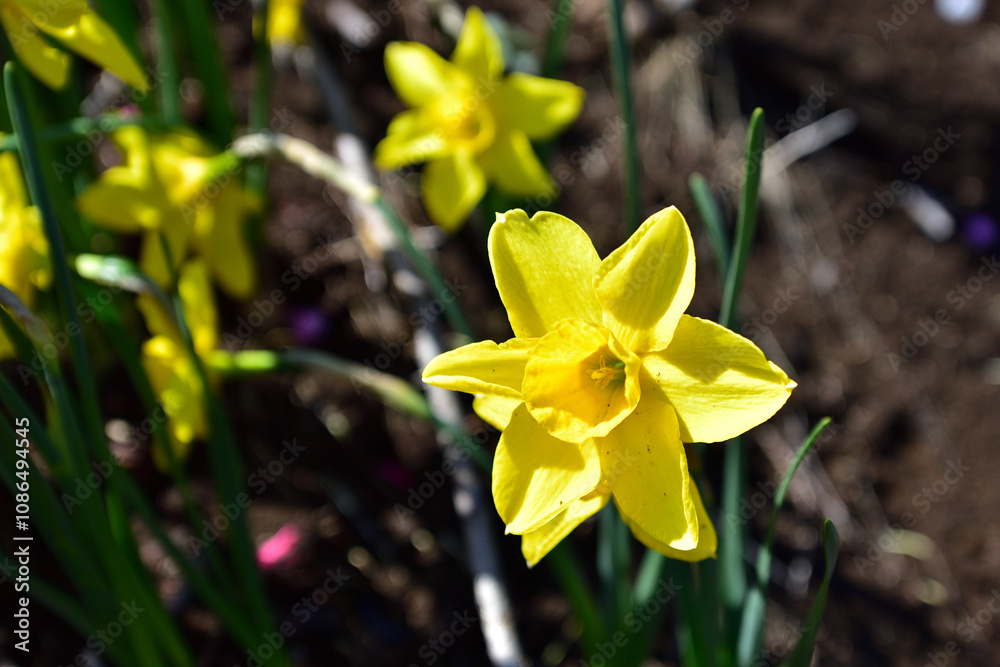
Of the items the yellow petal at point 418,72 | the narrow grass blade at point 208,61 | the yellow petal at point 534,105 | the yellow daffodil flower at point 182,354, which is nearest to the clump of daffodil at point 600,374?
the yellow daffodil flower at point 182,354

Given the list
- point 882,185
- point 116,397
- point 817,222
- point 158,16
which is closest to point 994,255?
point 882,185

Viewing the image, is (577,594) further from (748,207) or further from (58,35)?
(58,35)

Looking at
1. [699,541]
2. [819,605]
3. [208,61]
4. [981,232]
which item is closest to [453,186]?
[208,61]

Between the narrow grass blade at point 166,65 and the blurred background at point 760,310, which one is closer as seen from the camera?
the narrow grass blade at point 166,65

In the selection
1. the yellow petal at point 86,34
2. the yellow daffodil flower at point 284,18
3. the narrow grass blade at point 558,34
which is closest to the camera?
the yellow petal at point 86,34

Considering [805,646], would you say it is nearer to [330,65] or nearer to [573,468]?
[573,468]

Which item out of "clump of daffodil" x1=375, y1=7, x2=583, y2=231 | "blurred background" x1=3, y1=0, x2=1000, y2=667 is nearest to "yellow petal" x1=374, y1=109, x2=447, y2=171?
"clump of daffodil" x1=375, y1=7, x2=583, y2=231

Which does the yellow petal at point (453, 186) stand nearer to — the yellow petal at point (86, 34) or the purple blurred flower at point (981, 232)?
the yellow petal at point (86, 34)

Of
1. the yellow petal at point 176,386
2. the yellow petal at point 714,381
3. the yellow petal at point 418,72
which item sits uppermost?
the yellow petal at point 418,72
